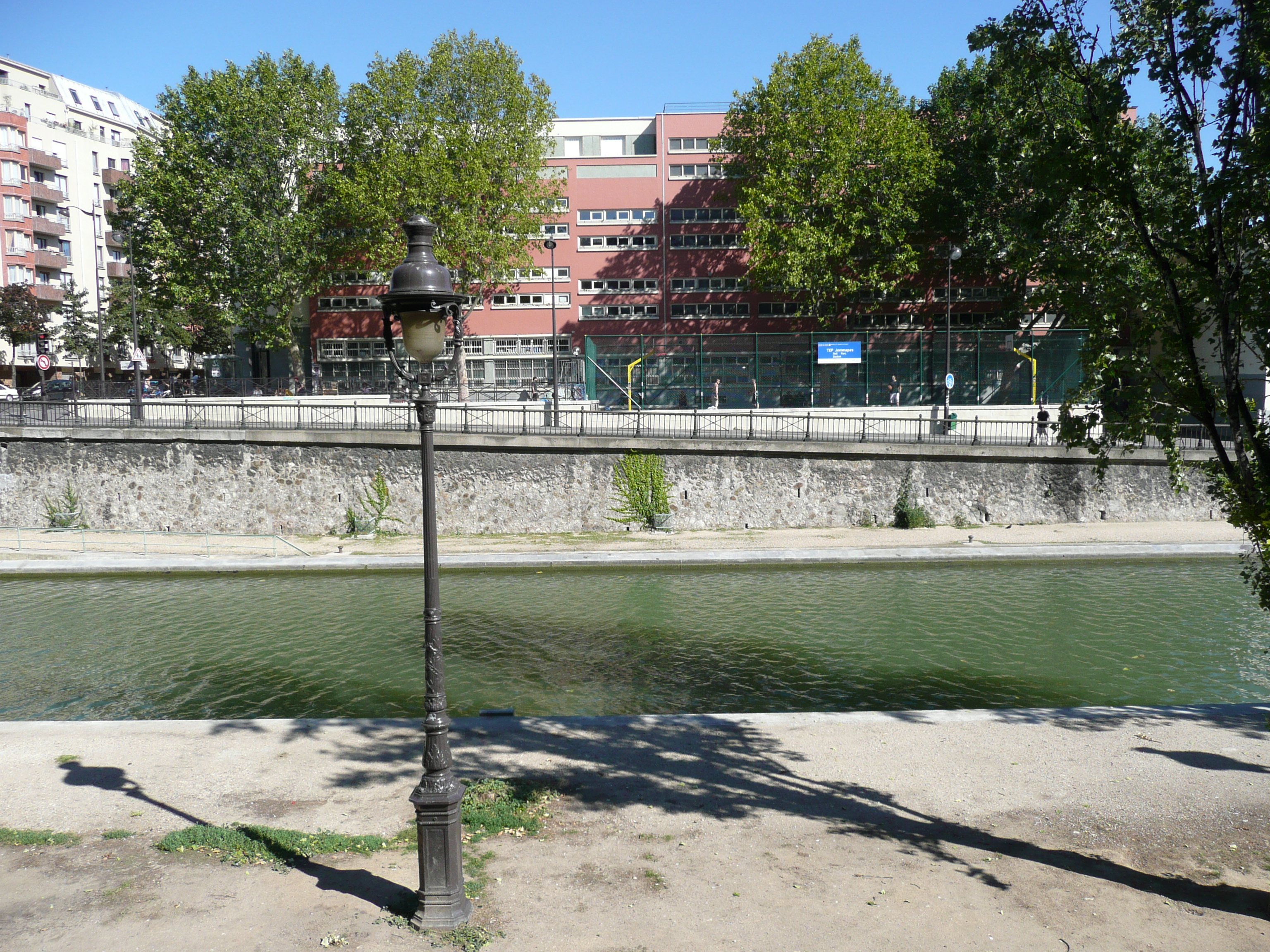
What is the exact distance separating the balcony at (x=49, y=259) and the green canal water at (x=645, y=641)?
45.7 meters

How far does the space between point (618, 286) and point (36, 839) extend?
42679 mm

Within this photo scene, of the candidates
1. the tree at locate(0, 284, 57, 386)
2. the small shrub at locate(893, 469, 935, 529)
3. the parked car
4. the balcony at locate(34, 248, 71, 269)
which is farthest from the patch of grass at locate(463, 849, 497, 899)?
the balcony at locate(34, 248, 71, 269)

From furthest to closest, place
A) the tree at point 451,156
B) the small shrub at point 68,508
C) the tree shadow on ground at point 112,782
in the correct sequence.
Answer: the tree at point 451,156 < the small shrub at point 68,508 < the tree shadow on ground at point 112,782

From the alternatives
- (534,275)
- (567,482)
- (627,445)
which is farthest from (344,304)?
(627,445)

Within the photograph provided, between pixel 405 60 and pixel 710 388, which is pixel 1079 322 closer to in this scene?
pixel 710 388

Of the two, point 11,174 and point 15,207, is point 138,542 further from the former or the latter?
point 11,174

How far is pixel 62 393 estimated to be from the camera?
39.1 meters

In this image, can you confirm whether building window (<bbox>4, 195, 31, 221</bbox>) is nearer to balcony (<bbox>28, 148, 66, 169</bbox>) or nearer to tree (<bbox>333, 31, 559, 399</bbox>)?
balcony (<bbox>28, 148, 66, 169</bbox>)

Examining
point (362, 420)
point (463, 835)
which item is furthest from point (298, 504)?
point (463, 835)

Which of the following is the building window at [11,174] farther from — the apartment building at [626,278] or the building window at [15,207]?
the apartment building at [626,278]

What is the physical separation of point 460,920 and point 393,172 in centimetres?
3839

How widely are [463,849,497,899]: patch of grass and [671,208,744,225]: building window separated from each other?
43693 mm

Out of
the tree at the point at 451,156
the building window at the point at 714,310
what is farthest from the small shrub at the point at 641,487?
the building window at the point at 714,310

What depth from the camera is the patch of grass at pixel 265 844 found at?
7.06 metres
